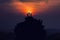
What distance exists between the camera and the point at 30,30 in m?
2.59

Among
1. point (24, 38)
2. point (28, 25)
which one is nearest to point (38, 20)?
point (28, 25)

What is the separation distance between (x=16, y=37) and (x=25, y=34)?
163mm

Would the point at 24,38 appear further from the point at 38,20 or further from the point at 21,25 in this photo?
the point at 38,20

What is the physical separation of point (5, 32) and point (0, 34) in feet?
0.31

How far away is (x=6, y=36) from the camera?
8.51 ft

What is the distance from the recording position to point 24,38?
2604 mm

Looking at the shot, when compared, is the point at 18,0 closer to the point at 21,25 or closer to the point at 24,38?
the point at 21,25

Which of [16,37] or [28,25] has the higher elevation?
[28,25]

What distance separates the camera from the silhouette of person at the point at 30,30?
8.52 ft

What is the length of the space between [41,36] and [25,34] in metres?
0.27

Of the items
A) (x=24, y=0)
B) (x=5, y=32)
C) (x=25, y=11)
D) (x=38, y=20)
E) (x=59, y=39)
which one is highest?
(x=24, y=0)

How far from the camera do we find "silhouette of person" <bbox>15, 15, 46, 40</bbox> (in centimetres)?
260

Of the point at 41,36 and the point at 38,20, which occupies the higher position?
the point at 38,20

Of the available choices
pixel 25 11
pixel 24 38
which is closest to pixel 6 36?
pixel 24 38
